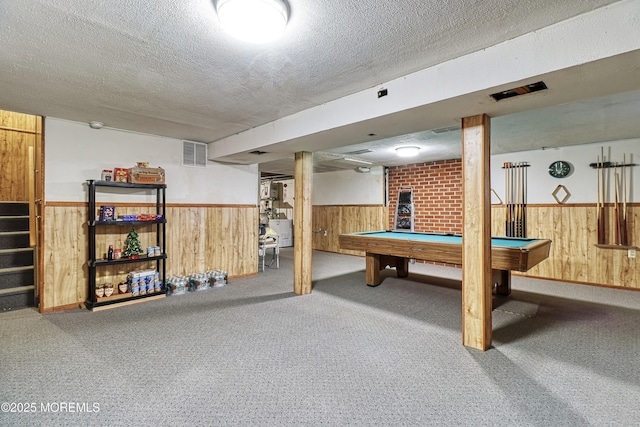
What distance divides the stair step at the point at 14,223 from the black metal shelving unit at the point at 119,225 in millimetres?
1189

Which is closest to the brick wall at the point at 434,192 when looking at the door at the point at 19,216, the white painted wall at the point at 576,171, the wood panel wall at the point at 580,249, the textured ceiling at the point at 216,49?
the white painted wall at the point at 576,171

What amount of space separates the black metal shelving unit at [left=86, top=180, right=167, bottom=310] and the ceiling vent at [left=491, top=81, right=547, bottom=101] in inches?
154

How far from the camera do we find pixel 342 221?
807 centimetres

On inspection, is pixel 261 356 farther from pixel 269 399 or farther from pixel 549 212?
pixel 549 212

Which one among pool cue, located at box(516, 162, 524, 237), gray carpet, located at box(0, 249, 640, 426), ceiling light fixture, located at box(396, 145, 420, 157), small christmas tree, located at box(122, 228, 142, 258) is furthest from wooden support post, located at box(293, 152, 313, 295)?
pool cue, located at box(516, 162, 524, 237)

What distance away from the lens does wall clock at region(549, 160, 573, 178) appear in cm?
491

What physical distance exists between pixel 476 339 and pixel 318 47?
2565 mm

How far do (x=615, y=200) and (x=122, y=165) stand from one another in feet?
22.9

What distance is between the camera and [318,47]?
78.8 inches

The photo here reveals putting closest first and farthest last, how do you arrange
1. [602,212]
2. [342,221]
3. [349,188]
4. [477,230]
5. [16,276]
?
[477,230] < [16,276] < [602,212] < [349,188] < [342,221]

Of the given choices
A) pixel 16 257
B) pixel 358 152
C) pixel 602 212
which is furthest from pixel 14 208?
pixel 602 212

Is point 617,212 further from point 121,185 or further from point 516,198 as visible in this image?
point 121,185

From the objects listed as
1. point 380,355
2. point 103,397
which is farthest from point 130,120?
point 380,355

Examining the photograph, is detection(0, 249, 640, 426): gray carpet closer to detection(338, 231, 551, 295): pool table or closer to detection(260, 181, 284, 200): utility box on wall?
detection(338, 231, 551, 295): pool table
